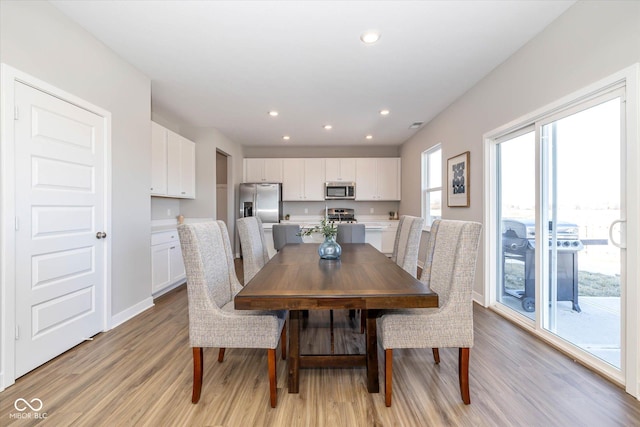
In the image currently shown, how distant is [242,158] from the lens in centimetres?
658

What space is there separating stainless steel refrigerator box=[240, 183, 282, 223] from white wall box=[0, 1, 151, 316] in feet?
9.47

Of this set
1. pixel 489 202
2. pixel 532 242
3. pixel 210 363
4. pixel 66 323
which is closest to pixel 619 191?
pixel 532 242

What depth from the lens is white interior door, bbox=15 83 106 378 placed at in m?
1.92

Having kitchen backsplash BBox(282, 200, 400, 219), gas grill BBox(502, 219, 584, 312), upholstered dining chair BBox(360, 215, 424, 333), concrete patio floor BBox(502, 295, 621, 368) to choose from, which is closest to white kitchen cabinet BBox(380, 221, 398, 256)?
kitchen backsplash BBox(282, 200, 400, 219)

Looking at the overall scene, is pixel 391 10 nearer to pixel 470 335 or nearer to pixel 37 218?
pixel 470 335

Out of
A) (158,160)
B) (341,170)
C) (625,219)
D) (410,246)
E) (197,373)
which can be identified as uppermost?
(341,170)

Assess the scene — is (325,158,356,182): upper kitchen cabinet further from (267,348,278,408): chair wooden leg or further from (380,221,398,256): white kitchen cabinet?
(267,348,278,408): chair wooden leg

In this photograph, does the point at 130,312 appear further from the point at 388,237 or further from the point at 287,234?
the point at 388,237

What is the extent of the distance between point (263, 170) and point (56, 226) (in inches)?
180

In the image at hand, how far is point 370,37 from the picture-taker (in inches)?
95.6

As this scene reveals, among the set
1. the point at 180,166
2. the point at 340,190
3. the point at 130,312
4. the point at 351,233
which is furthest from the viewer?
the point at 340,190

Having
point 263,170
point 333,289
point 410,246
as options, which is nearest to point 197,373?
point 333,289

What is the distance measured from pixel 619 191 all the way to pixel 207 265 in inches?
102

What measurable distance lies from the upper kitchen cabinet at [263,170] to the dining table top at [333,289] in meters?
4.72
